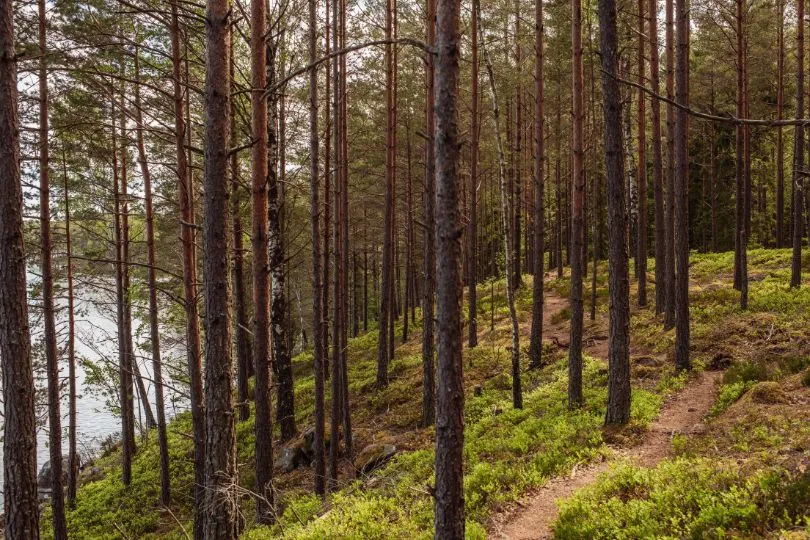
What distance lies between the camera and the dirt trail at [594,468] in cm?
633

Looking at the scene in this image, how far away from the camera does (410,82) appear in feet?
62.1

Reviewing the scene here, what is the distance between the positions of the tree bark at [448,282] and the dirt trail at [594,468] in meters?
2.29

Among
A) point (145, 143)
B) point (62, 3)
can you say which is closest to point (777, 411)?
point (62, 3)

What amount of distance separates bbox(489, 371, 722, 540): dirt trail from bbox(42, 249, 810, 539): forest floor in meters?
0.03

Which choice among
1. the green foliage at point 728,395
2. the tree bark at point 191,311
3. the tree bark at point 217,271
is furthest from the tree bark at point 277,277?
the green foliage at point 728,395

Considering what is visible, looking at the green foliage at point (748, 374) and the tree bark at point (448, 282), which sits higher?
the tree bark at point (448, 282)

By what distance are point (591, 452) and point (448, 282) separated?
524 centimetres

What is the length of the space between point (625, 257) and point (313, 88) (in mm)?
6929

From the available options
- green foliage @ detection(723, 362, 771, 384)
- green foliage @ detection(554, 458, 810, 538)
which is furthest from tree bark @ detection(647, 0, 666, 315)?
green foliage @ detection(554, 458, 810, 538)

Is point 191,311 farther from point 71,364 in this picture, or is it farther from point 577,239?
point 71,364

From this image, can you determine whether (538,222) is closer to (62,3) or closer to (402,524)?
(402,524)

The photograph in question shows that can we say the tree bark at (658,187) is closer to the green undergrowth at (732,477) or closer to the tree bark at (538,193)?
the tree bark at (538,193)

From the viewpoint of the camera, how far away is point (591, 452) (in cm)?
789

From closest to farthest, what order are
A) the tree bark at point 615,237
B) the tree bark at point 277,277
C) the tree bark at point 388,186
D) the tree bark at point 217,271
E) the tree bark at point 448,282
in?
the tree bark at point 448,282
the tree bark at point 217,271
the tree bark at point 615,237
the tree bark at point 277,277
the tree bark at point 388,186
